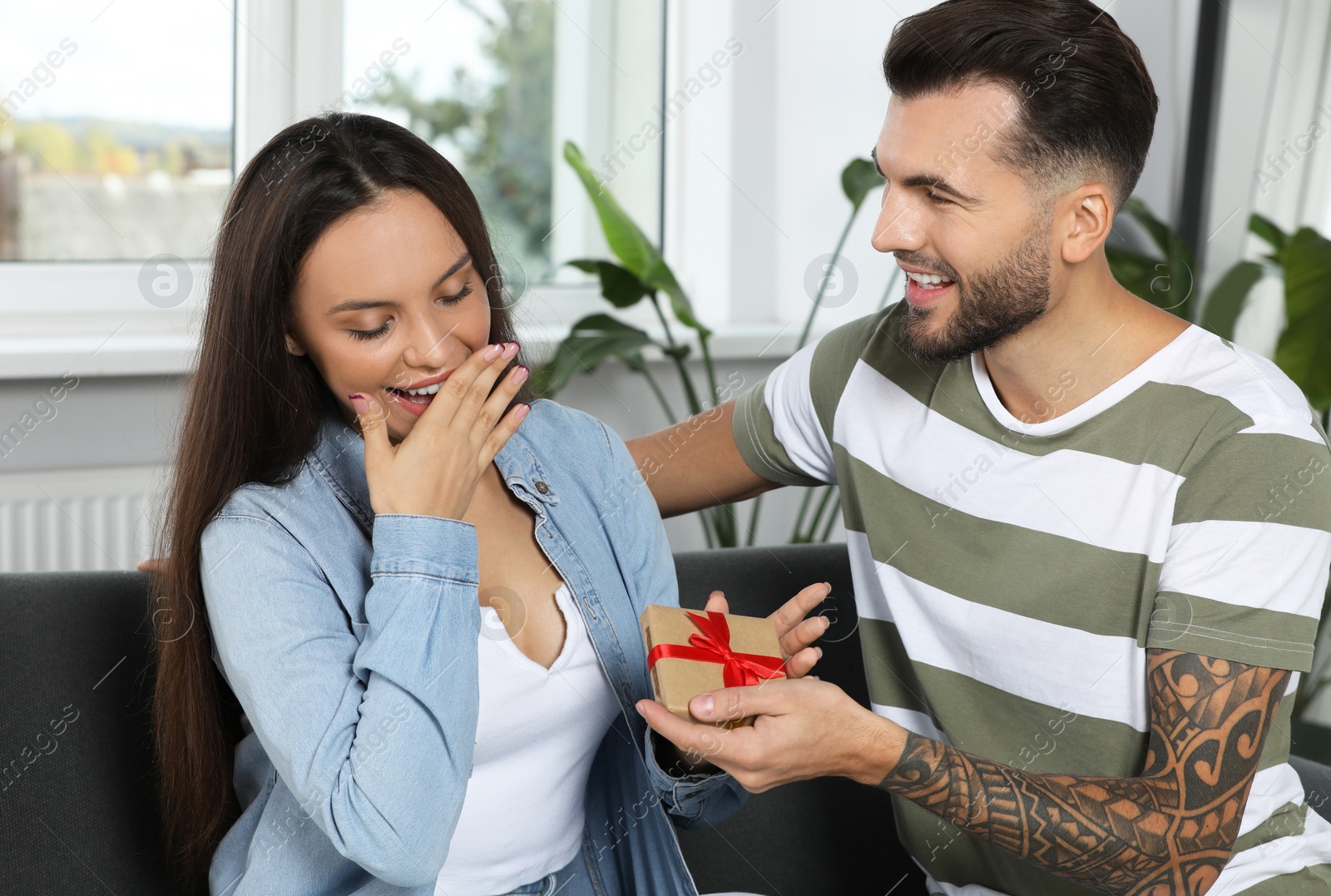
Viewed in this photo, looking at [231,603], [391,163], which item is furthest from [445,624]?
[391,163]

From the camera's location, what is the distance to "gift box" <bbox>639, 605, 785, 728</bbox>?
3.44ft

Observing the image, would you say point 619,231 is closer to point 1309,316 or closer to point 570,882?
point 1309,316

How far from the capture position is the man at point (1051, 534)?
44.1 inches

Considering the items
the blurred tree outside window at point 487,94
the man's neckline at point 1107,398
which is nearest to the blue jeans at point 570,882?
the man's neckline at point 1107,398

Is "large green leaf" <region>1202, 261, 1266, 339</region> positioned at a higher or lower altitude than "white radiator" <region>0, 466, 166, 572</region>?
higher

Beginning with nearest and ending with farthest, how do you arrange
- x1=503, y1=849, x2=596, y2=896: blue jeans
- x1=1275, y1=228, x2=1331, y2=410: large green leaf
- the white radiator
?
x1=503, y1=849, x2=596, y2=896: blue jeans, x1=1275, y1=228, x2=1331, y2=410: large green leaf, the white radiator

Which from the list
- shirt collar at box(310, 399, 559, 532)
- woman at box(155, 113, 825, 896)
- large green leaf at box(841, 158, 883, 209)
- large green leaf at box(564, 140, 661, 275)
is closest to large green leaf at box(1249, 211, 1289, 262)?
large green leaf at box(841, 158, 883, 209)

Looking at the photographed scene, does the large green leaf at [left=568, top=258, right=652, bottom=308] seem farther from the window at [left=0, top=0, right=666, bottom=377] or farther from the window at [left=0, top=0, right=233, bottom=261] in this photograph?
the window at [left=0, top=0, right=233, bottom=261]

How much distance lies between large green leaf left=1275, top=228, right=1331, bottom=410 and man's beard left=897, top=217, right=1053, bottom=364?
1061mm

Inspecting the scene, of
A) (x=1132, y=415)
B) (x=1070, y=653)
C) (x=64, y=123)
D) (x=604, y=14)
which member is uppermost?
(x=604, y=14)

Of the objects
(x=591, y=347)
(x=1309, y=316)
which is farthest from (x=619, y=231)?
(x=1309, y=316)

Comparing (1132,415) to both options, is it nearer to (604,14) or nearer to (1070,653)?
(1070,653)

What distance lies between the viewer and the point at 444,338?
1150 mm

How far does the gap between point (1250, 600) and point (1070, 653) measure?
0.65 feet
